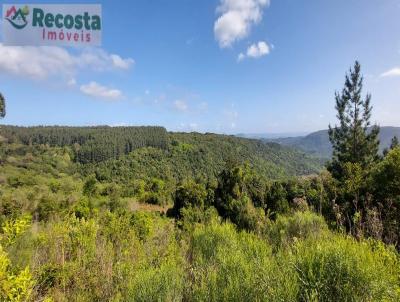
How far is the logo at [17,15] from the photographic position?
753 centimetres

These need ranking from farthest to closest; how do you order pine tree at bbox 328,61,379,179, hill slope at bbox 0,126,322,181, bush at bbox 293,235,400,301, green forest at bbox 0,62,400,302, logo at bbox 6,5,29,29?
hill slope at bbox 0,126,322,181 < pine tree at bbox 328,61,379,179 < logo at bbox 6,5,29,29 < green forest at bbox 0,62,400,302 < bush at bbox 293,235,400,301

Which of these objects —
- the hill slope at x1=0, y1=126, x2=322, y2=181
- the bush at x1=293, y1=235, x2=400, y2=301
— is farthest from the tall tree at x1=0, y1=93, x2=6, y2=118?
the hill slope at x1=0, y1=126, x2=322, y2=181

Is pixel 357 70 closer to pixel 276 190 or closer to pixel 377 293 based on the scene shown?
pixel 276 190

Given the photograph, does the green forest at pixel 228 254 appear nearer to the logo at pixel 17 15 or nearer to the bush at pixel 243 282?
the bush at pixel 243 282

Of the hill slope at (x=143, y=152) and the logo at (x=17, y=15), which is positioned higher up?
the logo at (x=17, y=15)

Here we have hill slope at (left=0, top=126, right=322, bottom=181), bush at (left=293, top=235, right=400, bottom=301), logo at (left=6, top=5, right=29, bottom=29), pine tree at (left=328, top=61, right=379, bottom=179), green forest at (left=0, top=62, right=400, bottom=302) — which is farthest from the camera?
hill slope at (left=0, top=126, right=322, bottom=181)

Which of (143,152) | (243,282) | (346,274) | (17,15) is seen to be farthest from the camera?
(143,152)

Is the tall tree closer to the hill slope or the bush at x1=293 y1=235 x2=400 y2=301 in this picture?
the bush at x1=293 y1=235 x2=400 y2=301

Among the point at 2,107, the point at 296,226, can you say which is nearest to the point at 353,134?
the point at 296,226

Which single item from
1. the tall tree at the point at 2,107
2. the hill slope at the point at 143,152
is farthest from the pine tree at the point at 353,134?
the hill slope at the point at 143,152

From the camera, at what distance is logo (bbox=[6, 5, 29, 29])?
24.7 feet

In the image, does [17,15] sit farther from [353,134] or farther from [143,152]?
[143,152]

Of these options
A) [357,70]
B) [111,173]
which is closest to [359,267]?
[357,70]

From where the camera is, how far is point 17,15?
762 cm
